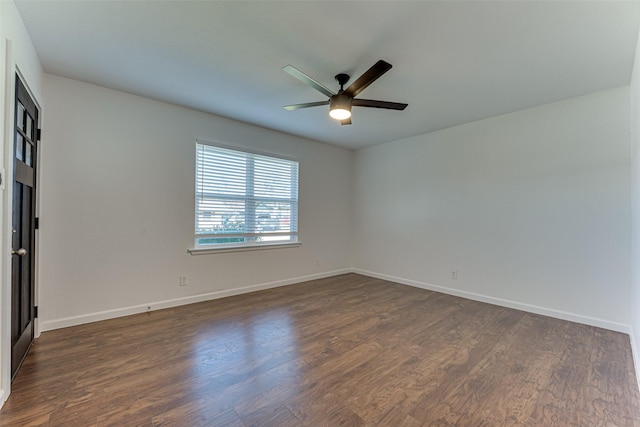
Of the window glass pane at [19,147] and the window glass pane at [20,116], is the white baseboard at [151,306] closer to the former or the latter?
the window glass pane at [19,147]

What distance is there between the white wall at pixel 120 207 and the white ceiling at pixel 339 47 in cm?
34

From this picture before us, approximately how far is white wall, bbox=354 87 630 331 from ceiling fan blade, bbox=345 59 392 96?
2528 millimetres

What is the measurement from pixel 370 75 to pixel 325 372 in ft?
7.51

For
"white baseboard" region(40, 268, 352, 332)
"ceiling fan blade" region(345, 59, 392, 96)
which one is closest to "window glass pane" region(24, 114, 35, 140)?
"white baseboard" region(40, 268, 352, 332)

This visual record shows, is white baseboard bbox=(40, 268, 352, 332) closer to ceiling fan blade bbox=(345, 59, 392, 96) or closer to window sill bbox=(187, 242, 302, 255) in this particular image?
window sill bbox=(187, 242, 302, 255)

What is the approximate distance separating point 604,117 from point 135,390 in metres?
4.98

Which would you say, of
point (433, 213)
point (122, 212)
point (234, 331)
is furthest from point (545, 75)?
point (122, 212)

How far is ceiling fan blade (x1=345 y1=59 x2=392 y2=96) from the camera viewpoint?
2043 millimetres

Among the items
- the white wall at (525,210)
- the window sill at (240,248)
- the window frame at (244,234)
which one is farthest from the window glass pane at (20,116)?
the white wall at (525,210)

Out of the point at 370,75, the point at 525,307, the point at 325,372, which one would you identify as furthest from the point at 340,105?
the point at 525,307

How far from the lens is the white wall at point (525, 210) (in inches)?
119

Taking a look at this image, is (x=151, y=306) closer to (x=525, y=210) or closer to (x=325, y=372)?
(x=325, y=372)

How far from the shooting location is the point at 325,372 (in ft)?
6.98

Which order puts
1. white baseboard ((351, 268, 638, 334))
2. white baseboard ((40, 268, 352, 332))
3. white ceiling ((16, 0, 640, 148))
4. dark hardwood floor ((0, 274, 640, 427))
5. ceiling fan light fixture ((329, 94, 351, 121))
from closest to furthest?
dark hardwood floor ((0, 274, 640, 427)), white ceiling ((16, 0, 640, 148)), ceiling fan light fixture ((329, 94, 351, 121)), white baseboard ((40, 268, 352, 332)), white baseboard ((351, 268, 638, 334))
